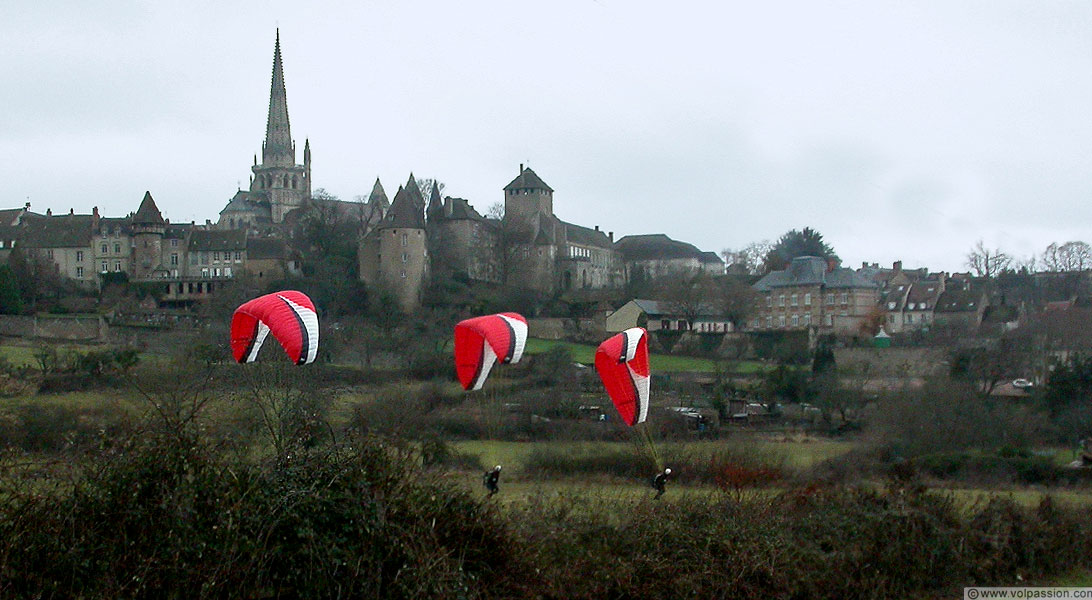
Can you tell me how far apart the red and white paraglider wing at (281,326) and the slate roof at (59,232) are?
159 ft

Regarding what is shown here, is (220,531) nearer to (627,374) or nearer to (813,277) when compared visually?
(627,374)

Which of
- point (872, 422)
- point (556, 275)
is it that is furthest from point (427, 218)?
point (872, 422)

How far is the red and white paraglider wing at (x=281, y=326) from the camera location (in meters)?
13.3

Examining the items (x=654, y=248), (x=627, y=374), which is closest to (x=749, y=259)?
(x=654, y=248)

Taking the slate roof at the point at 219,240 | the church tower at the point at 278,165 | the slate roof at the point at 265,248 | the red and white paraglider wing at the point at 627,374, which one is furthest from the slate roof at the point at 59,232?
the red and white paraglider wing at the point at 627,374

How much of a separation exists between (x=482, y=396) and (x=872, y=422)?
9.00 meters

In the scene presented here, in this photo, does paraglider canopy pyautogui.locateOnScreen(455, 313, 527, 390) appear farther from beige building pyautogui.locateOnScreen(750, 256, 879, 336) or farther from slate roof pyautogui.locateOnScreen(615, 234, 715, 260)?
slate roof pyautogui.locateOnScreen(615, 234, 715, 260)

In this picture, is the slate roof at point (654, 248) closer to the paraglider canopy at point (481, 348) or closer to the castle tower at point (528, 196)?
the castle tower at point (528, 196)

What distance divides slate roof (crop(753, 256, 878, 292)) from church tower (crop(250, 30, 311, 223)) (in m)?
51.6

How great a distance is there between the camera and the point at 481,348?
47.9ft

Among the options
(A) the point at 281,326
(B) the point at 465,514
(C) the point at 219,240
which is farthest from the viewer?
(C) the point at 219,240

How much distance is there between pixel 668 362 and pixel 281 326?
27.8m

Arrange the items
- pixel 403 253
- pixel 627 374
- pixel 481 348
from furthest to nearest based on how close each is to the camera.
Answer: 1. pixel 403 253
2. pixel 481 348
3. pixel 627 374

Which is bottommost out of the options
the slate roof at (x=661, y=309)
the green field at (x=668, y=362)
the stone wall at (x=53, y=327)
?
the green field at (x=668, y=362)
